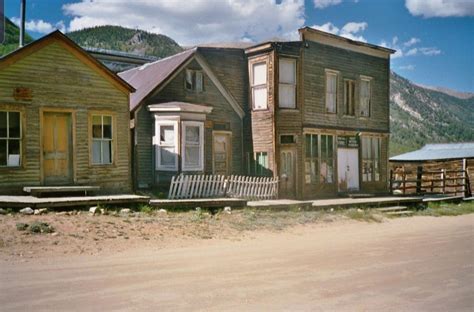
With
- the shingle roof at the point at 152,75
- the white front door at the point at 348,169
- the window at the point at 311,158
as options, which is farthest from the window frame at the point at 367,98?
the shingle roof at the point at 152,75

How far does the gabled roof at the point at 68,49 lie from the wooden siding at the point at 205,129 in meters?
2.50

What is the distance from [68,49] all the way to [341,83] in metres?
14.2

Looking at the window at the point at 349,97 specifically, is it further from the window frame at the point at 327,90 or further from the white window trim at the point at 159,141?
the white window trim at the point at 159,141

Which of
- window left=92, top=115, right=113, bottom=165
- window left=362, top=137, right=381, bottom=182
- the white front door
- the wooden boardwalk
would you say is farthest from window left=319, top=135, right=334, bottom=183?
the wooden boardwalk

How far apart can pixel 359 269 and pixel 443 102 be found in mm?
139146

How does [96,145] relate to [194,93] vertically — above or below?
below

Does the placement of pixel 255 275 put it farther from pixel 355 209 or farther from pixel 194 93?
pixel 194 93

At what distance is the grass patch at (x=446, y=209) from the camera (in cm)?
2072

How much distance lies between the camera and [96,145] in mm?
16453

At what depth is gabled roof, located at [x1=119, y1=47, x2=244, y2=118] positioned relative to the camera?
19672mm

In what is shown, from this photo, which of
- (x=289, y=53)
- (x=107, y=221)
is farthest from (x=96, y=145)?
(x=289, y=53)

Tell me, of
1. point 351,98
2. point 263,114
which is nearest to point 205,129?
point 263,114

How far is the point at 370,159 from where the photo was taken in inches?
→ 1031

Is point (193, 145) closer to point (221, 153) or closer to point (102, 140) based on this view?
point (221, 153)
